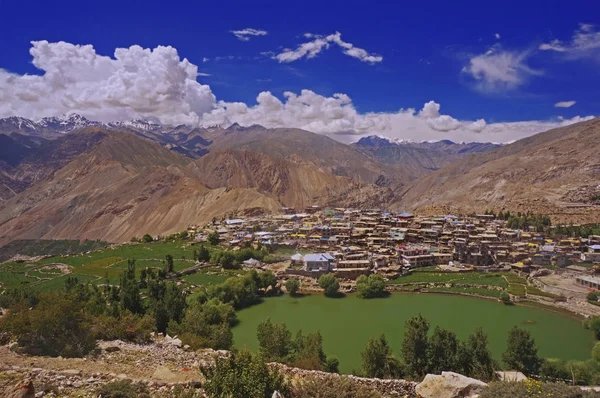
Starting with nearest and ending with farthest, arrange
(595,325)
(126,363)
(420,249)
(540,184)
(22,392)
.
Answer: (22,392)
(126,363)
(595,325)
(420,249)
(540,184)

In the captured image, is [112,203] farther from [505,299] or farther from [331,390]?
[331,390]

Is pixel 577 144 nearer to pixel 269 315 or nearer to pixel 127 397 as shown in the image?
pixel 269 315

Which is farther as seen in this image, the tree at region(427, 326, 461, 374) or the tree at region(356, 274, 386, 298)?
the tree at region(356, 274, 386, 298)

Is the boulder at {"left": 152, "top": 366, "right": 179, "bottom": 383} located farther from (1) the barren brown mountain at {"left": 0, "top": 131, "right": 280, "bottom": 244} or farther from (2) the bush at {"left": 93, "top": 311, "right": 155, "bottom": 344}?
(1) the barren brown mountain at {"left": 0, "top": 131, "right": 280, "bottom": 244}

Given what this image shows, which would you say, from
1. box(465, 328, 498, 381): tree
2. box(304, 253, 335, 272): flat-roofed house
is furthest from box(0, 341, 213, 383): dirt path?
box(304, 253, 335, 272): flat-roofed house

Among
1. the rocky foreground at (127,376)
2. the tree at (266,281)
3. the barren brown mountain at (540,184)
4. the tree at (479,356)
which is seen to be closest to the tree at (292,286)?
the tree at (266,281)

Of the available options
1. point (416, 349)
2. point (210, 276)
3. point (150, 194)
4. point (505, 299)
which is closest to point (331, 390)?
point (416, 349)
